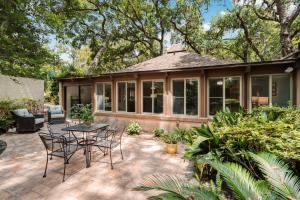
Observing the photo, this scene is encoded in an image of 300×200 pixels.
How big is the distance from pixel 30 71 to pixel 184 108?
5.96 metres

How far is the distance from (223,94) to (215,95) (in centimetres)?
30

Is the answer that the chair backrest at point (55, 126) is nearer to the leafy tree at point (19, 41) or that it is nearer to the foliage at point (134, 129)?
the leafy tree at point (19, 41)

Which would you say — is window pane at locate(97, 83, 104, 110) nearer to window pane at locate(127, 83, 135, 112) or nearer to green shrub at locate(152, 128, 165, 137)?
window pane at locate(127, 83, 135, 112)

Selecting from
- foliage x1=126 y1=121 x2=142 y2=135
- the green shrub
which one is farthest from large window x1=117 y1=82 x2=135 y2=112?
the green shrub

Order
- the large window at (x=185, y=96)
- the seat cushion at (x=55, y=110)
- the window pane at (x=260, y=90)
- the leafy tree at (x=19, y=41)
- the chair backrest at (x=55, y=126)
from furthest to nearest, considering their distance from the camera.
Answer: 1. the seat cushion at (x=55, y=110)
2. the large window at (x=185, y=96)
3. the chair backrest at (x=55, y=126)
4. the window pane at (x=260, y=90)
5. the leafy tree at (x=19, y=41)

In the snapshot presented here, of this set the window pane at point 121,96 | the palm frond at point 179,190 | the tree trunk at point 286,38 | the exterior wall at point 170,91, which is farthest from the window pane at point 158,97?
the tree trunk at point 286,38

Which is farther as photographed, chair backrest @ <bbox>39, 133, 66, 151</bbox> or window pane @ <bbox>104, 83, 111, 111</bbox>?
window pane @ <bbox>104, 83, 111, 111</bbox>

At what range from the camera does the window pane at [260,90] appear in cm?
706

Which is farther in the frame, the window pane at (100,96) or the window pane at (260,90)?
the window pane at (100,96)

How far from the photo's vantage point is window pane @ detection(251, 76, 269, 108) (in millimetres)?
7059

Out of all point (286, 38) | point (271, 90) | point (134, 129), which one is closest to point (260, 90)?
point (271, 90)

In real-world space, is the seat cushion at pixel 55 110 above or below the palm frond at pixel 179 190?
above

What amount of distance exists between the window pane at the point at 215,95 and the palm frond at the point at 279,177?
5651mm

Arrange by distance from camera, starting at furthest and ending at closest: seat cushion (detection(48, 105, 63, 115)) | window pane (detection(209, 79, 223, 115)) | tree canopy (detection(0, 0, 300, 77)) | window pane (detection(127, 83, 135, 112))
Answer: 1. seat cushion (detection(48, 105, 63, 115))
2. window pane (detection(127, 83, 135, 112))
3. window pane (detection(209, 79, 223, 115))
4. tree canopy (detection(0, 0, 300, 77))
